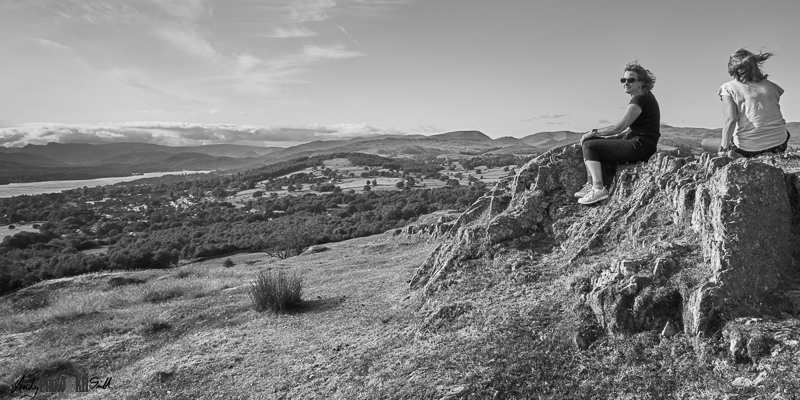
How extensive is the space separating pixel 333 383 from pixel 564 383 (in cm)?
337


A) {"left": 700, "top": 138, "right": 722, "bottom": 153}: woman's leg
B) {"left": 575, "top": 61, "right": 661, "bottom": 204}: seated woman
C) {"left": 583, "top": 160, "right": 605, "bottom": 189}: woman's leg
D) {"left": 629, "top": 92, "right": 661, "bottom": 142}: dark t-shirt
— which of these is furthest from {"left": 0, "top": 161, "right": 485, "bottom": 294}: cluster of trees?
{"left": 700, "top": 138, "right": 722, "bottom": 153}: woman's leg

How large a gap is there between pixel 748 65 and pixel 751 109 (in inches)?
28.1

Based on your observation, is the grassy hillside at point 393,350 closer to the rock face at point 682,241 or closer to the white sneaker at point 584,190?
the rock face at point 682,241

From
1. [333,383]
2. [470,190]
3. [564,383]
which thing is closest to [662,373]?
[564,383]

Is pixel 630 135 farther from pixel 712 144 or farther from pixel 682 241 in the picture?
pixel 682 241

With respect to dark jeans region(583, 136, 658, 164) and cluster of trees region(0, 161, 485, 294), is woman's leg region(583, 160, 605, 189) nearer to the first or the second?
dark jeans region(583, 136, 658, 164)

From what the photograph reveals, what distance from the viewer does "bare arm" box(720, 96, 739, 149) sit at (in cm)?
673

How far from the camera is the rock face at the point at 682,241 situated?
16.2 feet

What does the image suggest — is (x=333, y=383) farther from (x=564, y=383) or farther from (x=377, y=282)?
(x=377, y=282)

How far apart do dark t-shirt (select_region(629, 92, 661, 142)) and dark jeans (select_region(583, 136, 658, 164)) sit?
12 centimetres

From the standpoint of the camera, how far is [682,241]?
19.5 ft

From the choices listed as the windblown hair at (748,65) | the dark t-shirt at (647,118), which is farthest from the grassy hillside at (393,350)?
the windblown hair at (748,65)

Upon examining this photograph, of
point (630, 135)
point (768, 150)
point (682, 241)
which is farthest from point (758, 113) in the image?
point (682, 241)

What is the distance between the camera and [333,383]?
6.24 m
